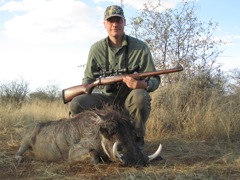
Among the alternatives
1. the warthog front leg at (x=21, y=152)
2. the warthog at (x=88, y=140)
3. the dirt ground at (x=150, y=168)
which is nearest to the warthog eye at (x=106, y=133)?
the warthog at (x=88, y=140)

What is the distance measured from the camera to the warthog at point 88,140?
3.56m

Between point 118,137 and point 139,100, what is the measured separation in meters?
0.94

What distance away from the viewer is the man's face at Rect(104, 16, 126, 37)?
494 centimetres

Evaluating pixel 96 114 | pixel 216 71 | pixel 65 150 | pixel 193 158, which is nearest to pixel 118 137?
pixel 96 114

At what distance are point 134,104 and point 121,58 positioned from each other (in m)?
0.76

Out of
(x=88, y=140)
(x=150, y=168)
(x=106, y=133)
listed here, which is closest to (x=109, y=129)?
(x=106, y=133)

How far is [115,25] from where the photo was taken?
16.2ft

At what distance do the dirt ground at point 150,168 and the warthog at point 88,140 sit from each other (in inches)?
4.0

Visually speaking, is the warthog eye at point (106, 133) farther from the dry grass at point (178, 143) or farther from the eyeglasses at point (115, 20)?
the eyeglasses at point (115, 20)

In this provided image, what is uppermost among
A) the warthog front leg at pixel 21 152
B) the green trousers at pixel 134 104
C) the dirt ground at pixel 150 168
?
the green trousers at pixel 134 104

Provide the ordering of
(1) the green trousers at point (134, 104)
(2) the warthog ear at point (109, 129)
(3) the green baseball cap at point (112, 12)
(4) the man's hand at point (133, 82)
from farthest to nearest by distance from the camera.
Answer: (3) the green baseball cap at point (112, 12) → (1) the green trousers at point (134, 104) → (4) the man's hand at point (133, 82) → (2) the warthog ear at point (109, 129)

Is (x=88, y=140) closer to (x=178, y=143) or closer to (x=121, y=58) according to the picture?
(x=121, y=58)

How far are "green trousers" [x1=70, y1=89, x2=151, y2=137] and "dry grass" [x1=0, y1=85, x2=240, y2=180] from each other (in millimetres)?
400

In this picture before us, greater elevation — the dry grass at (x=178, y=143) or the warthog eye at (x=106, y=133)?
the warthog eye at (x=106, y=133)
